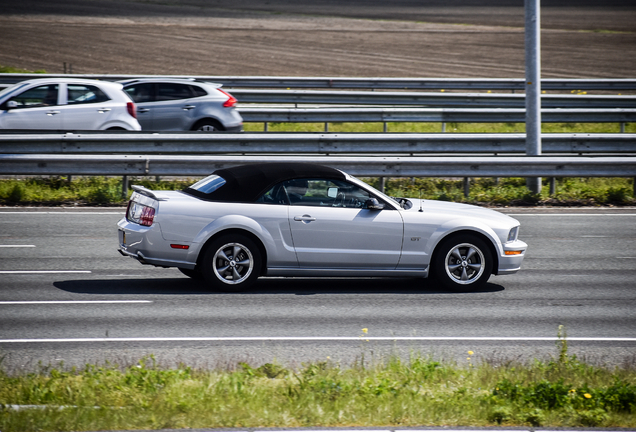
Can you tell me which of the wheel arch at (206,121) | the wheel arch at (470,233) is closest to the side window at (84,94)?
the wheel arch at (206,121)

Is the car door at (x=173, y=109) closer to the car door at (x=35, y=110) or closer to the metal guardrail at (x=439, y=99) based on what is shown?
the car door at (x=35, y=110)

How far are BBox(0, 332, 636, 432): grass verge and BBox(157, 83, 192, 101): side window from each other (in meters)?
12.6

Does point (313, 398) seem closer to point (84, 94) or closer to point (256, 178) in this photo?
point (256, 178)

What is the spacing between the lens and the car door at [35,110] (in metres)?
15.9

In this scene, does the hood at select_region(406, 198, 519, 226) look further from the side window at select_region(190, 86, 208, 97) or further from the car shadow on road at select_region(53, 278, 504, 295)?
the side window at select_region(190, 86, 208, 97)

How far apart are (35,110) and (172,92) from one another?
316cm

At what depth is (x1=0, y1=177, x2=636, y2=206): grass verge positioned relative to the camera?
14508 mm

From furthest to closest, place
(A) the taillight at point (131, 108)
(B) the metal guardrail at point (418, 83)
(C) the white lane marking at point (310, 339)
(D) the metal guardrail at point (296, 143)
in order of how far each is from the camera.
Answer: (B) the metal guardrail at point (418, 83) < (A) the taillight at point (131, 108) < (D) the metal guardrail at point (296, 143) < (C) the white lane marking at point (310, 339)

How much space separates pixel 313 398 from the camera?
521 centimetres

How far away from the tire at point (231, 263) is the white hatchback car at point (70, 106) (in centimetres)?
862

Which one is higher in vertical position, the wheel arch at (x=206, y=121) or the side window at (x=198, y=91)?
the side window at (x=198, y=91)

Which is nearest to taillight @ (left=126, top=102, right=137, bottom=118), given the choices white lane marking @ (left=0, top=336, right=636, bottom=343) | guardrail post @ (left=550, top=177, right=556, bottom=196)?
guardrail post @ (left=550, top=177, right=556, bottom=196)

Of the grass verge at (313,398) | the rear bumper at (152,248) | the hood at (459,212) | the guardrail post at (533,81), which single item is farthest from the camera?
the guardrail post at (533,81)

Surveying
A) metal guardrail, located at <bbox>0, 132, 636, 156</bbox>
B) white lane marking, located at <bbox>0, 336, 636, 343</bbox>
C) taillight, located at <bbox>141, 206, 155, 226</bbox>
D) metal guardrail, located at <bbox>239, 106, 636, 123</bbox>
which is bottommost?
white lane marking, located at <bbox>0, 336, 636, 343</bbox>
